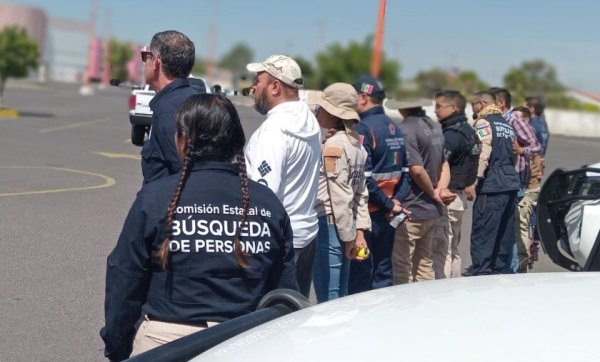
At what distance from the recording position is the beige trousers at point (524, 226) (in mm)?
9547

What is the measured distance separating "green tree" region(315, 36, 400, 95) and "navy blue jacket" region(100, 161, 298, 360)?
446cm

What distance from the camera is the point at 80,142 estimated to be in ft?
67.3

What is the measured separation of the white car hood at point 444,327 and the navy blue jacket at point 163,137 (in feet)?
5.56

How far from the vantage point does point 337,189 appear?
5.82 m

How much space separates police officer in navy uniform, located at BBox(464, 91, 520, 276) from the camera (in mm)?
8695

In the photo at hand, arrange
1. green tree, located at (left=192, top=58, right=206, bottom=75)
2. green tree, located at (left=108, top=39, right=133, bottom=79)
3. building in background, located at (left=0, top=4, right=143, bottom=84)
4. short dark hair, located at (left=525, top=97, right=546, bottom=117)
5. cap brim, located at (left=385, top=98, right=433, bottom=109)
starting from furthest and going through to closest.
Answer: building in background, located at (left=0, top=4, right=143, bottom=84)
green tree, located at (left=108, top=39, right=133, bottom=79)
short dark hair, located at (left=525, top=97, right=546, bottom=117)
cap brim, located at (left=385, top=98, right=433, bottom=109)
green tree, located at (left=192, top=58, right=206, bottom=75)

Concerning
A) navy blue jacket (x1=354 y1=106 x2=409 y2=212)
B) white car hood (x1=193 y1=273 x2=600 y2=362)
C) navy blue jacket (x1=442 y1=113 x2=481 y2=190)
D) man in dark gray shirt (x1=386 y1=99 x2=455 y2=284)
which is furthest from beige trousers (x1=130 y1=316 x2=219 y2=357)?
navy blue jacket (x1=442 y1=113 x2=481 y2=190)

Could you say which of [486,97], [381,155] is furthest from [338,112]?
[486,97]

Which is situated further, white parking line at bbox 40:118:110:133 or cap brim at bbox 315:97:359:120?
white parking line at bbox 40:118:110:133

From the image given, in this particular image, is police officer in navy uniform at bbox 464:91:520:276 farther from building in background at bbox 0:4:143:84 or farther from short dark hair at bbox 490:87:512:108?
building in background at bbox 0:4:143:84

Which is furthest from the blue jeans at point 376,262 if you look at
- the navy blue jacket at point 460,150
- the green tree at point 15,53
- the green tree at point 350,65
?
the green tree at point 15,53

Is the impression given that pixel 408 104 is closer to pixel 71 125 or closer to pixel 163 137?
pixel 163 137

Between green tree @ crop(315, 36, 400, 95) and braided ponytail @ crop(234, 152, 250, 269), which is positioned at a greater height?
green tree @ crop(315, 36, 400, 95)

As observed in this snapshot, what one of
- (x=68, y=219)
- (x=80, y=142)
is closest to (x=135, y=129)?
(x=68, y=219)
